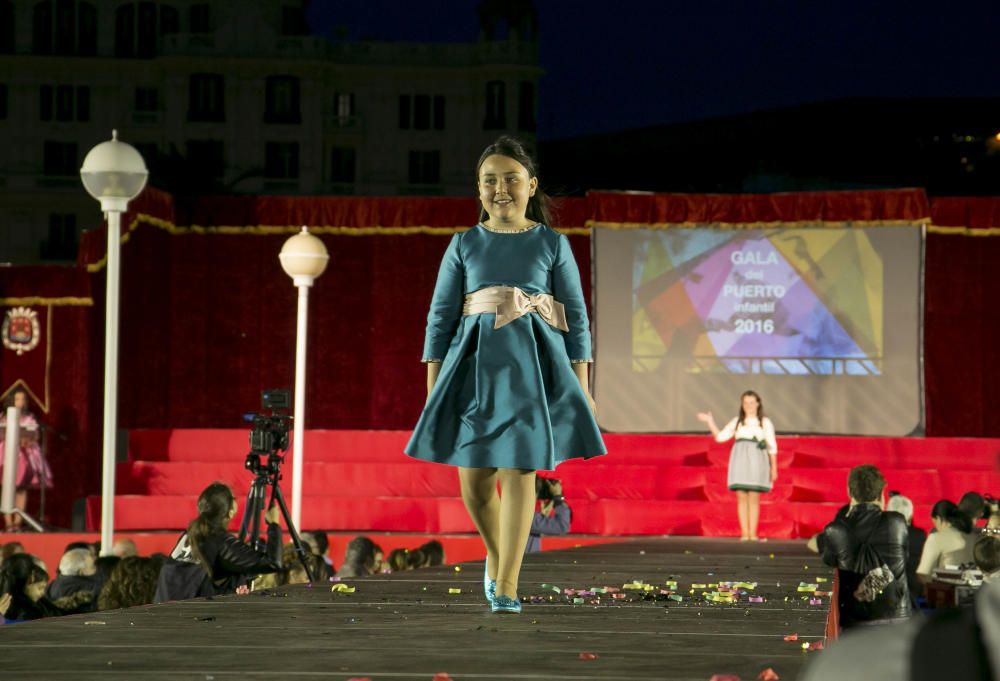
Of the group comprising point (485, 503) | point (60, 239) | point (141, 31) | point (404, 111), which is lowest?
point (485, 503)

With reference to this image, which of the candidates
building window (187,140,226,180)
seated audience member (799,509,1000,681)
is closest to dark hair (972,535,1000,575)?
seated audience member (799,509,1000,681)

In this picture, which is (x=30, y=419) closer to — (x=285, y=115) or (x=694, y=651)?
(x=694, y=651)

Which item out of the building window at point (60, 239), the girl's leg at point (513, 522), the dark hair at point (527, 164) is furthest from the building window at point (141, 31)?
the girl's leg at point (513, 522)

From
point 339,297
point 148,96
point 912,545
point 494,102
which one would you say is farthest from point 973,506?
point 148,96

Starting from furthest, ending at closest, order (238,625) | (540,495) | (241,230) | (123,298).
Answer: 1. (241,230)
2. (123,298)
3. (540,495)
4. (238,625)

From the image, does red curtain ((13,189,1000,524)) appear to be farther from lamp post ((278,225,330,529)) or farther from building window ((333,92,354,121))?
building window ((333,92,354,121))

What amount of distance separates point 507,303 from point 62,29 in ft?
123

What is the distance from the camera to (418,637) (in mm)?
2816

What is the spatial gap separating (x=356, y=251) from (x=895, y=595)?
10288 mm

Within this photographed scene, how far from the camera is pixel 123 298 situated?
13.6 meters

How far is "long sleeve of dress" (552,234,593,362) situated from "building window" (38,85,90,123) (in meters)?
36.4

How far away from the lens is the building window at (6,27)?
38.4 m

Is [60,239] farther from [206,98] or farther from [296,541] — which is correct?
[296,541]

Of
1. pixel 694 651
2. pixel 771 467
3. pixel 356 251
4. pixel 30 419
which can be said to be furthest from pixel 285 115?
pixel 694 651
